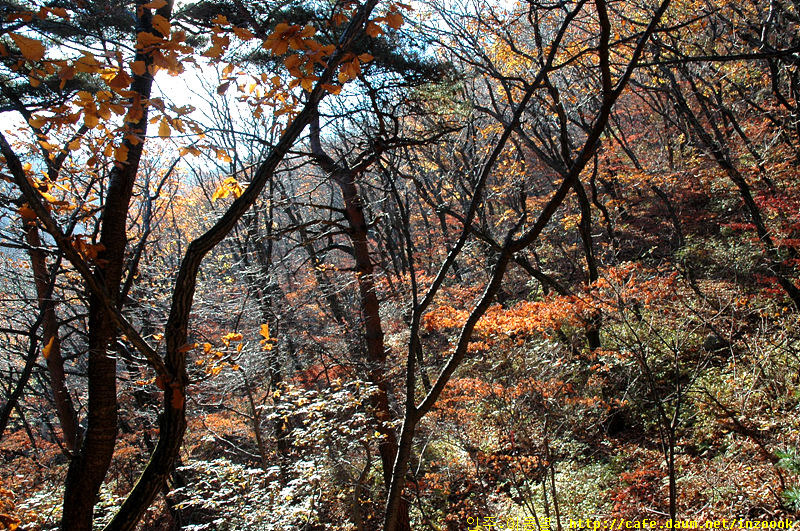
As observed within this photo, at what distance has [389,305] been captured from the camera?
9422mm

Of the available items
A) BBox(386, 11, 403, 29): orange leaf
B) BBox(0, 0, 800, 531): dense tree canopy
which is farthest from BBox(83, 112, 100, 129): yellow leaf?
BBox(386, 11, 403, 29): orange leaf

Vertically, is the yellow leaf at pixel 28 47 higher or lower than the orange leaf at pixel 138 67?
lower

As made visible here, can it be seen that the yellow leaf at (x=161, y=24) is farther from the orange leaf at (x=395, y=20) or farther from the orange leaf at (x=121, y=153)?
the orange leaf at (x=395, y=20)

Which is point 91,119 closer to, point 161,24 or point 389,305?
point 161,24

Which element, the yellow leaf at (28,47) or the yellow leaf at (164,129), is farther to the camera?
the yellow leaf at (164,129)

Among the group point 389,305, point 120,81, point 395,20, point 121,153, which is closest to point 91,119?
point 120,81

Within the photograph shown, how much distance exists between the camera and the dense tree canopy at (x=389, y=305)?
1485 mm

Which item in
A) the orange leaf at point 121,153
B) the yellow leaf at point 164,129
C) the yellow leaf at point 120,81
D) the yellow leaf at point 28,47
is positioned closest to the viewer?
the yellow leaf at point 28,47

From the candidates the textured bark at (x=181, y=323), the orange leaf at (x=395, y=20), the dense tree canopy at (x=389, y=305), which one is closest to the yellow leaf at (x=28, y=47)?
the dense tree canopy at (x=389, y=305)

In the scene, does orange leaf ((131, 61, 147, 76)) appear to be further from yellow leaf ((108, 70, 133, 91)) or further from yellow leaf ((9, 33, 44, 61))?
yellow leaf ((9, 33, 44, 61))

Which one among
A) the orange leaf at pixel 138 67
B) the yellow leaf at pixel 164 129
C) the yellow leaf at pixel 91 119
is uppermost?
the orange leaf at pixel 138 67

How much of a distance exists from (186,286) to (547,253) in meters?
14.0

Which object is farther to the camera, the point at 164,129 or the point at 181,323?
the point at 164,129

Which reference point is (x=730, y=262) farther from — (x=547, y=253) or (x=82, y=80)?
(x=82, y=80)
